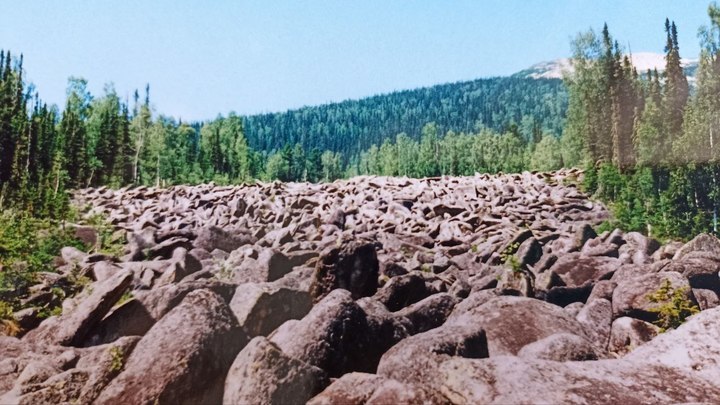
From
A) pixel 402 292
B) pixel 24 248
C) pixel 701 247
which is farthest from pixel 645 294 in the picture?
pixel 24 248

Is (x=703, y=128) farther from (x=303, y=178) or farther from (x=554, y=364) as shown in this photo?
(x=303, y=178)

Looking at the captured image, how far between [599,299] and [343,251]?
4843 mm

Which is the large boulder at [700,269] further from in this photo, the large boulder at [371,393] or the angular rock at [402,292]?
the large boulder at [371,393]

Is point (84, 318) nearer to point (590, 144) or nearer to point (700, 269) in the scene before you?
point (700, 269)

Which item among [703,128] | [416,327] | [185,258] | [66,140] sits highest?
[66,140]

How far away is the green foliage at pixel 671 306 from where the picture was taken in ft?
26.6

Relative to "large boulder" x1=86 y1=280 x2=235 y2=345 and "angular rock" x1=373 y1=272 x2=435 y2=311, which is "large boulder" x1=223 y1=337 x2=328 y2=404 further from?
"angular rock" x1=373 y1=272 x2=435 y2=311

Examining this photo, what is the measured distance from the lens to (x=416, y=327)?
8422 millimetres

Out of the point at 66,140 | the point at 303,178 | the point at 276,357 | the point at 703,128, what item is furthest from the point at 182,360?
the point at 303,178

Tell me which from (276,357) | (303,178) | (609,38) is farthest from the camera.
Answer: (303,178)

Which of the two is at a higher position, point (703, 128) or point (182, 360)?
point (703, 128)

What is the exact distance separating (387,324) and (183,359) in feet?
9.35

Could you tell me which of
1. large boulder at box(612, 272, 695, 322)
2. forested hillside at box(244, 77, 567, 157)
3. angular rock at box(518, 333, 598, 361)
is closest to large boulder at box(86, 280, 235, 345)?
angular rock at box(518, 333, 598, 361)

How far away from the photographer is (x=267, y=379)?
562cm
